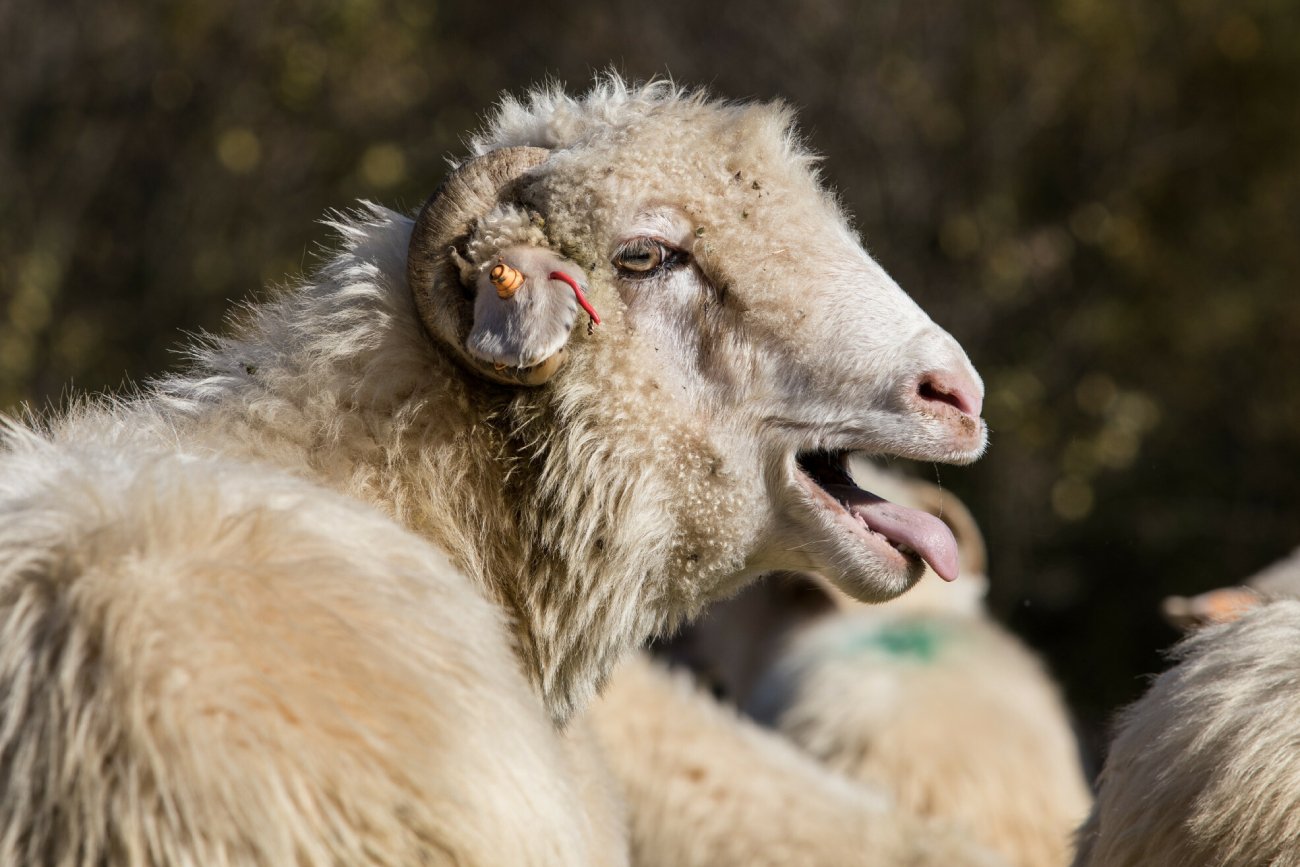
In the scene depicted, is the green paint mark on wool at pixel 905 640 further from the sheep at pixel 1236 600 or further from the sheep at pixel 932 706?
the sheep at pixel 1236 600

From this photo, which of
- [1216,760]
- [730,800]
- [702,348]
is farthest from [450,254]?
[730,800]

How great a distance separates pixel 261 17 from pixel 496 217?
6675mm

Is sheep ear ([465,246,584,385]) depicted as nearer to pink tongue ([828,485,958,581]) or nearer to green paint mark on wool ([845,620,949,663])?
pink tongue ([828,485,958,581])

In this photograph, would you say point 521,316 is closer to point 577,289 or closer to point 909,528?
point 577,289

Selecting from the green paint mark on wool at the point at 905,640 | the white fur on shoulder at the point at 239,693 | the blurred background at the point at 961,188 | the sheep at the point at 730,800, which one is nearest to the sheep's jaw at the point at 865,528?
the white fur on shoulder at the point at 239,693

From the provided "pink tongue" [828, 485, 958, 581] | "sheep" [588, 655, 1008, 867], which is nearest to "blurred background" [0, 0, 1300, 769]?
"sheep" [588, 655, 1008, 867]

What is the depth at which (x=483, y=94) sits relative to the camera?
34.0ft

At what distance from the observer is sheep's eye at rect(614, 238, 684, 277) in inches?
103

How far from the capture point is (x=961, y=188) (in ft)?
33.8

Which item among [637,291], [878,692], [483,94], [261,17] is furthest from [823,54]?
[637,291]

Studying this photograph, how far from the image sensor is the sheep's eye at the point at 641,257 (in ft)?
8.59

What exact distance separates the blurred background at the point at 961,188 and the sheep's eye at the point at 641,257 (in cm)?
534

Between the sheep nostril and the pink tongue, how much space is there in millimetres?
227

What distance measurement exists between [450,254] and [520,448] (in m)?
0.35
